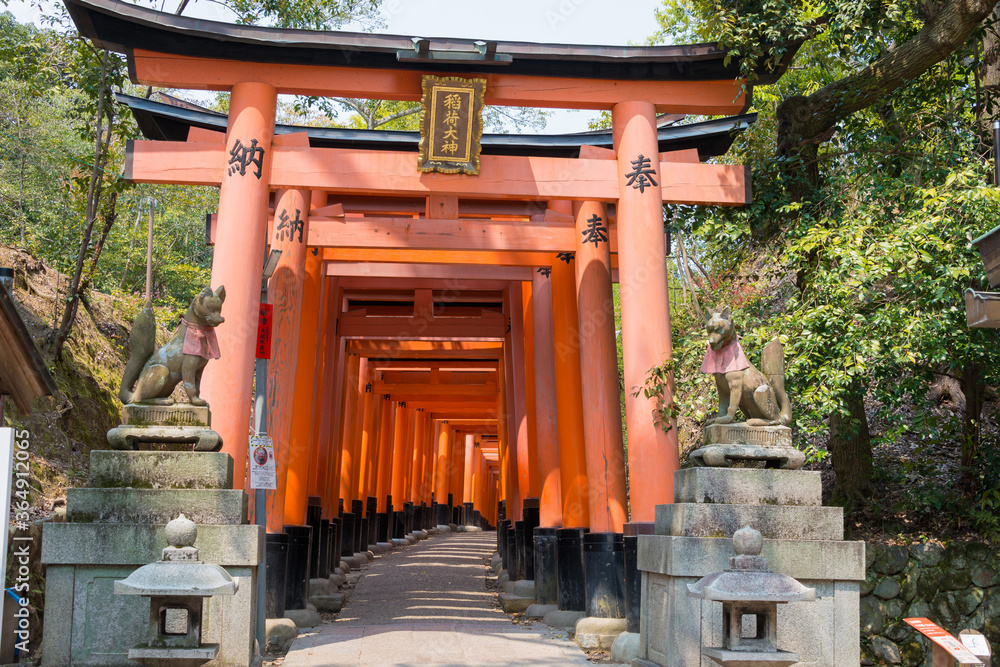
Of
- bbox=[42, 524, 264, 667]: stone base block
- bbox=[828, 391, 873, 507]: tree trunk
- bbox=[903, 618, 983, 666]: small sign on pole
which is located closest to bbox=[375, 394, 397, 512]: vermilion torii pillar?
bbox=[828, 391, 873, 507]: tree trunk

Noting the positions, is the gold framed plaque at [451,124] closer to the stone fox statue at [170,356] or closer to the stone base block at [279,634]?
the stone fox statue at [170,356]

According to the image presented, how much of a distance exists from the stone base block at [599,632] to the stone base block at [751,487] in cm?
333

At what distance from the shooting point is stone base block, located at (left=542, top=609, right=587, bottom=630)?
10.8m

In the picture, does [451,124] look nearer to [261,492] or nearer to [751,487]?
[261,492]

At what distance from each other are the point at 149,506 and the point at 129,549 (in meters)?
0.30

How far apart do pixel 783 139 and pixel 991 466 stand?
4321 mm

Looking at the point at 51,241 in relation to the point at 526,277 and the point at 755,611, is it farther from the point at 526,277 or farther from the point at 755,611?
the point at 755,611

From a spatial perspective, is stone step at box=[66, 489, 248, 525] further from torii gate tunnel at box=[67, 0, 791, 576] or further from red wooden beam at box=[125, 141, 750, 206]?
red wooden beam at box=[125, 141, 750, 206]

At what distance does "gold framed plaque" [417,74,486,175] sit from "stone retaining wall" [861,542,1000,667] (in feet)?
21.1

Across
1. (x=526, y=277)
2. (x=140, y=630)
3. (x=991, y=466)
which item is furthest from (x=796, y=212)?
(x=140, y=630)

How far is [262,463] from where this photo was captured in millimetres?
7777

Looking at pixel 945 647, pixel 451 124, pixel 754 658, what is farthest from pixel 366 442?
pixel 754 658

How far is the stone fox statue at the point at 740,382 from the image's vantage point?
6.62 m

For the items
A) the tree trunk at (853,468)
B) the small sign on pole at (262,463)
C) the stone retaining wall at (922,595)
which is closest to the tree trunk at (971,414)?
the stone retaining wall at (922,595)
